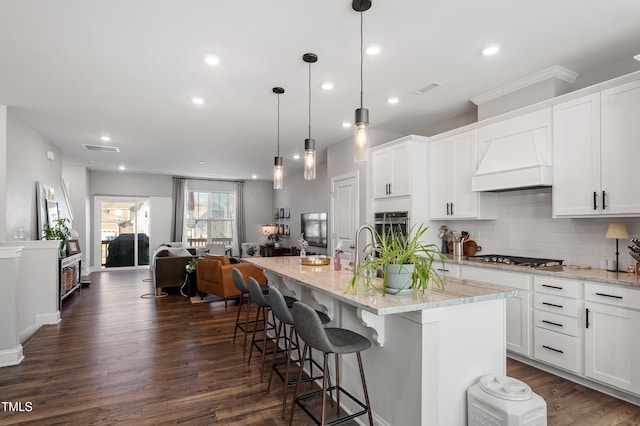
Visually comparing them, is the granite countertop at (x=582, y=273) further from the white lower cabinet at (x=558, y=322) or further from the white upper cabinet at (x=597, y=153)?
the white upper cabinet at (x=597, y=153)

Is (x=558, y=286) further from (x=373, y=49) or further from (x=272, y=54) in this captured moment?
(x=272, y=54)

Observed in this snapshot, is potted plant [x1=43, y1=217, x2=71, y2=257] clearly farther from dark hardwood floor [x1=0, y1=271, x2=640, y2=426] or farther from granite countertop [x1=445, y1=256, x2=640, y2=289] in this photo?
granite countertop [x1=445, y1=256, x2=640, y2=289]

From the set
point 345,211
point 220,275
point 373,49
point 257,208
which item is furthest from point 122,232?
point 373,49

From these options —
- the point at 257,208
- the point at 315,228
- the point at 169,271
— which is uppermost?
the point at 257,208

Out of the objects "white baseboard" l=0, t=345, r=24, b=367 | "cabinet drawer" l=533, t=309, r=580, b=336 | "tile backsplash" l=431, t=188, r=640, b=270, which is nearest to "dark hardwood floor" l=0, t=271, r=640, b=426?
"white baseboard" l=0, t=345, r=24, b=367

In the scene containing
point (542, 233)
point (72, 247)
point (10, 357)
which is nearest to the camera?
point (10, 357)

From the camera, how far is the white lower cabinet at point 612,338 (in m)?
2.57

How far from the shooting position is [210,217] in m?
11.3

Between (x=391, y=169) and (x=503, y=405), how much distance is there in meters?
3.49

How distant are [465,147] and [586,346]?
2353 mm

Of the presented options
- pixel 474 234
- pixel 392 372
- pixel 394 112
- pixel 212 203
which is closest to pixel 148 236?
pixel 212 203

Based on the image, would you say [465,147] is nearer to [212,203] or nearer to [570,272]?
[570,272]

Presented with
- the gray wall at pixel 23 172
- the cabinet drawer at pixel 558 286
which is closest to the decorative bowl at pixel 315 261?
the cabinet drawer at pixel 558 286

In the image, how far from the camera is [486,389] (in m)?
1.94
